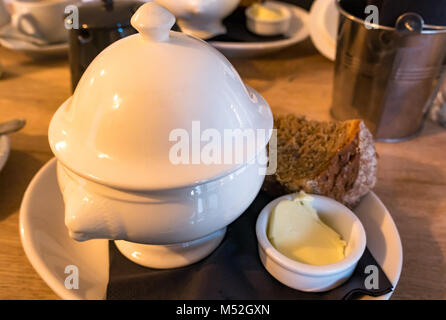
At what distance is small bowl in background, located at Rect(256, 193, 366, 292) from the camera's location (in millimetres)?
431

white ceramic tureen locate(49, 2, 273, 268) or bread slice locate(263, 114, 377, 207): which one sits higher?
white ceramic tureen locate(49, 2, 273, 268)

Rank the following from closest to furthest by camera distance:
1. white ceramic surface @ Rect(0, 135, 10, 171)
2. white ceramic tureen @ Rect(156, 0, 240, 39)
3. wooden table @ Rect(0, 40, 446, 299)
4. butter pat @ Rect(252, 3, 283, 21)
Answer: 1. wooden table @ Rect(0, 40, 446, 299)
2. white ceramic surface @ Rect(0, 135, 10, 171)
3. white ceramic tureen @ Rect(156, 0, 240, 39)
4. butter pat @ Rect(252, 3, 283, 21)

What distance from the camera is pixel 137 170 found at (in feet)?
1.21

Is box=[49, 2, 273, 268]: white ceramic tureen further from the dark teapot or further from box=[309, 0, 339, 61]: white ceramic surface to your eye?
box=[309, 0, 339, 61]: white ceramic surface

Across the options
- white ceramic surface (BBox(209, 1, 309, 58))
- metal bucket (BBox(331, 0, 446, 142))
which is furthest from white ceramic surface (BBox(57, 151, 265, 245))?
white ceramic surface (BBox(209, 1, 309, 58))

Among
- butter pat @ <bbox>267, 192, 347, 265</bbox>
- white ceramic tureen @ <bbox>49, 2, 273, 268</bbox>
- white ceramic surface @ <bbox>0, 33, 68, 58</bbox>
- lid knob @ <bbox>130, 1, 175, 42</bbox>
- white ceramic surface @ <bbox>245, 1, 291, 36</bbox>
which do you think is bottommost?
butter pat @ <bbox>267, 192, 347, 265</bbox>

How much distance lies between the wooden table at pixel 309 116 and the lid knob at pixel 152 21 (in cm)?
35

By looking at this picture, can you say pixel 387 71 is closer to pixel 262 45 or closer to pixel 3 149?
pixel 262 45

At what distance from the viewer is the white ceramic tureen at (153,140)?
1.22 feet

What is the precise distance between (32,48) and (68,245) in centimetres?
70

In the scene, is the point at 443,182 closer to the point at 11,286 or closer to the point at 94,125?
the point at 94,125

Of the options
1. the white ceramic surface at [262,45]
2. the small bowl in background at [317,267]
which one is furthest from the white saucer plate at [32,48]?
the small bowl in background at [317,267]

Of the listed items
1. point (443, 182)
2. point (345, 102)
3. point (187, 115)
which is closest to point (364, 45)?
point (345, 102)
